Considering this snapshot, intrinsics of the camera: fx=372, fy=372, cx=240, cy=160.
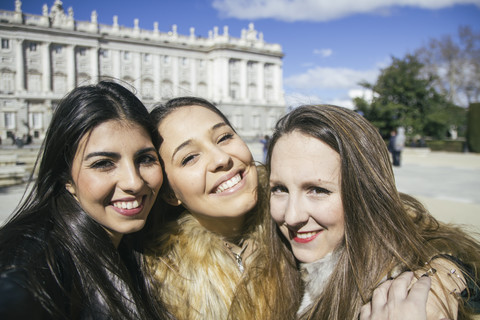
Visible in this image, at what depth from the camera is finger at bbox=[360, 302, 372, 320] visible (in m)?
1.38

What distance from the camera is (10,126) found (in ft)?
117

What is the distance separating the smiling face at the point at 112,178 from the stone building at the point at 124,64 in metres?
27.9

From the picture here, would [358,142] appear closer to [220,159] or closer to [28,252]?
[220,159]

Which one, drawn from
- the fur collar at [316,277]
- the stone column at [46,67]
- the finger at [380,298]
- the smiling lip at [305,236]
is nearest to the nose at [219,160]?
the smiling lip at [305,236]

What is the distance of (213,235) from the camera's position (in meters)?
2.10

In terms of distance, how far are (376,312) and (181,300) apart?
97 centimetres

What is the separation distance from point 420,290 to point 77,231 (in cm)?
141

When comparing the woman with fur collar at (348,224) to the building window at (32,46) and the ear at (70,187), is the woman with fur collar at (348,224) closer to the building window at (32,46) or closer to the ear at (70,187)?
the ear at (70,187)

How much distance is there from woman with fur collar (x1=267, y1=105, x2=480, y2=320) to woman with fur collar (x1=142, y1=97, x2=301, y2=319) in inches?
8.9

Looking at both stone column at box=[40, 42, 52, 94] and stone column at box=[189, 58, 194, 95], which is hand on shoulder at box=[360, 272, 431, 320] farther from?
stone column at box=[189, 58, 194, 95]

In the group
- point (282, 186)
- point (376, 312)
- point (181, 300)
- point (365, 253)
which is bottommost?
point (181, 300)

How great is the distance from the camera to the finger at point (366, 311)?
1385mm

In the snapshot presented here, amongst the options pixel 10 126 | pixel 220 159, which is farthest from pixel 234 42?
pixel 220 159

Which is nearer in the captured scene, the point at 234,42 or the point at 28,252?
the point at 28,252
